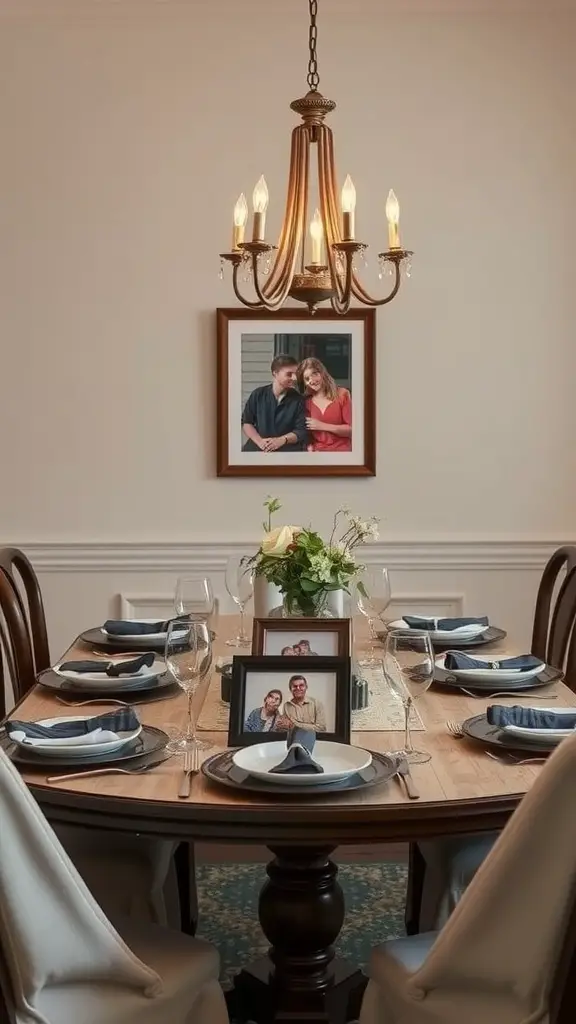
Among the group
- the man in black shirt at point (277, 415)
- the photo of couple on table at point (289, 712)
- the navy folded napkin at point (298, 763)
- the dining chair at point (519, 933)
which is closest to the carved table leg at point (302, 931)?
the photo of couple on table at point (289, 712)

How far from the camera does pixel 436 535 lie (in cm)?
432

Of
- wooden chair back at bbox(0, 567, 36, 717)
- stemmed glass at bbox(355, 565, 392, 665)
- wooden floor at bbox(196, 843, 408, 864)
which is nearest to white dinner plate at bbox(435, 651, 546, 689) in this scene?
stemmed glass at bbox(355, 565, 392, 665)

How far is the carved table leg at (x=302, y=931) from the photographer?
2234 millimetres

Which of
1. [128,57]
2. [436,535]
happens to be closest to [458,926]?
[436,535]

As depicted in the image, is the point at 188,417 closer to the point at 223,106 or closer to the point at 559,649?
the point at 223,106

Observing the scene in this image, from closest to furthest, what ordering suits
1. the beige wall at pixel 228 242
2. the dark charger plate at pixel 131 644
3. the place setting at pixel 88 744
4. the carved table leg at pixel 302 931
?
the place setting at pixel 88 744 < the carved table leg at pixel 302 931 < the dark charger plate at pixel 131 644 < the beige wall at pixel 228 242

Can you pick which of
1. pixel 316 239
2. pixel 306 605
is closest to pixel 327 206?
pixel 316 239

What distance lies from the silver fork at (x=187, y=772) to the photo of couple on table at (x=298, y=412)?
2.40 meters

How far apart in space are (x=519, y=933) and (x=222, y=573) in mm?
2832

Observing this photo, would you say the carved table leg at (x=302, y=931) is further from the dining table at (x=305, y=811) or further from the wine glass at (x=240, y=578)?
the wine glass at (x=240, y=578)

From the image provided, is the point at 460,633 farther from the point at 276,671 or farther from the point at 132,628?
the point at 276,671

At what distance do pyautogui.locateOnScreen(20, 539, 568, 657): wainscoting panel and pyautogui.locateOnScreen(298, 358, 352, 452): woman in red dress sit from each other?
17.2 inches

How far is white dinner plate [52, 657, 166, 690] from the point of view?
2.39m

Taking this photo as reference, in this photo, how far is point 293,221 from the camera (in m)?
2.62
